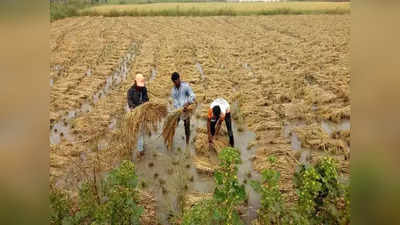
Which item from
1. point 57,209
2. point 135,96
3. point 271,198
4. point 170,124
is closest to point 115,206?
point 57,209

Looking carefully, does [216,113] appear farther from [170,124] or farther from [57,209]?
[57,209]

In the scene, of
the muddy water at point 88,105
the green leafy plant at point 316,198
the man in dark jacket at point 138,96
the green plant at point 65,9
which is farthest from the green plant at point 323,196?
the green plant at point 65,9

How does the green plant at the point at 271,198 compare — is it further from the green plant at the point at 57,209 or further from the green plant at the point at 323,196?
the green plant at the point at 57,209

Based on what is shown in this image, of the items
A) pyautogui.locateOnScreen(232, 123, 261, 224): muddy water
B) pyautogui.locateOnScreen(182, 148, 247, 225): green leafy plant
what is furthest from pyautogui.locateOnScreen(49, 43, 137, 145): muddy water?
pyautogui.locateOnScreen(182, 148, 247, 225): green leafy plant

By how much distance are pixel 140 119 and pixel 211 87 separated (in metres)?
4.49

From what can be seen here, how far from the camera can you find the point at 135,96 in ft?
16.9

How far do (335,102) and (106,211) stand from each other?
618cm

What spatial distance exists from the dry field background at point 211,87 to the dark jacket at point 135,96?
24.1 inches

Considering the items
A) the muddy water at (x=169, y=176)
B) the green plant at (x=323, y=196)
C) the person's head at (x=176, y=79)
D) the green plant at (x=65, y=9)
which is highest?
the green plant at (x=65, y=9)

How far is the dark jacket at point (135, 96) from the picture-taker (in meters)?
5.10
